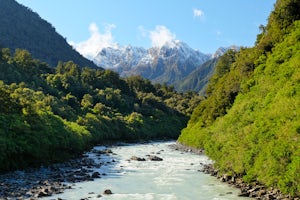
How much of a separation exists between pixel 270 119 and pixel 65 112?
7662 centimetres

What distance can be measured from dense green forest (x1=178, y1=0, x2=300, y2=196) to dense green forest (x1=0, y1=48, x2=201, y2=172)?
24922 millimetres

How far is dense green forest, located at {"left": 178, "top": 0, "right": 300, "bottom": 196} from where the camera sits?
2991 centimetres

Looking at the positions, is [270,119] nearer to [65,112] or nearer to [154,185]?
[154,185]

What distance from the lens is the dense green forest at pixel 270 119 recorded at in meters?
29.9

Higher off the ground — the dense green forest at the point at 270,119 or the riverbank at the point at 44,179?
the dense green forest at the point at 270,119

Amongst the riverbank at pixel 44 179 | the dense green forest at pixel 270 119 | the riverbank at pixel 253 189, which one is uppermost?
the dense green forest at pixel 270 119

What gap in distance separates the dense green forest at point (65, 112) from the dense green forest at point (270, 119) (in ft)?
81.8

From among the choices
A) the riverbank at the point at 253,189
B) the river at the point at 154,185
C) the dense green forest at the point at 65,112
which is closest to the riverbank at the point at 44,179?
the river at the point at 154,185

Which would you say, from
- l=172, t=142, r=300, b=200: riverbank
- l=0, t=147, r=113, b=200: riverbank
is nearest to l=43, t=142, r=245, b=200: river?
l=172, t=142, r=300, b=200: riverbank

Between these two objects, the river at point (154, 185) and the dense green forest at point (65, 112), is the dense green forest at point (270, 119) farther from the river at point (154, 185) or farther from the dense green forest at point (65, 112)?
the dense green forest at point (65, 112)

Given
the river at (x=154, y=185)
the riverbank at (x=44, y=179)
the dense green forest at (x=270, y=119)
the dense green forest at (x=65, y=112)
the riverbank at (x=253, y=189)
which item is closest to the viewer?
the dense green forest at (x=270, y=119)

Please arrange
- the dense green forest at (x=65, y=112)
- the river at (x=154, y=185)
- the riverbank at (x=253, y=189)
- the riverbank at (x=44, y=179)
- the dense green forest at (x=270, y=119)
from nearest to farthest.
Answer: the dense green forest at (x=270, y=119), the riverbank at (x=253, y=189), the riverbank at (x=44, y=179), the river at (x=154, y=185), the dense green forest at (x=65, y=112)

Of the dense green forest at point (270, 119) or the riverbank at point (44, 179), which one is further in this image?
the riverbank at point (44, 179)

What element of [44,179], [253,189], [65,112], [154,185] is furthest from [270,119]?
[65,112]
